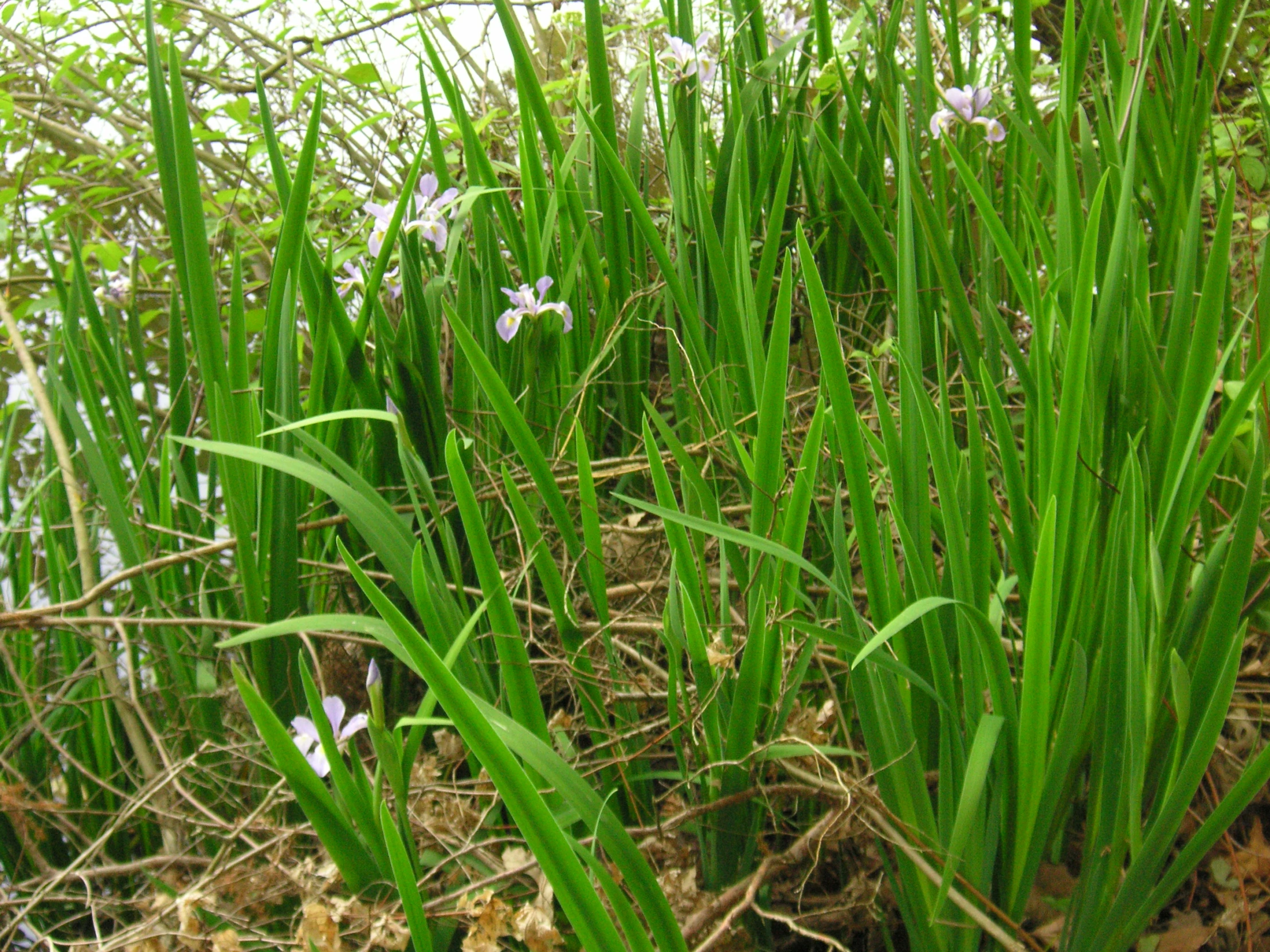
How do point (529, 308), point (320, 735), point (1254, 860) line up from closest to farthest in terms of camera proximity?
1. point (320, 735)
2. point (1254, 860)
3. point (529, 308)

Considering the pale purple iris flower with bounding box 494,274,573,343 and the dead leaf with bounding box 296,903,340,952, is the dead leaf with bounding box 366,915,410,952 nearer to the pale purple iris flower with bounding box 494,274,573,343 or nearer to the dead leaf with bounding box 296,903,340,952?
the dead leaf with bounding box 296,903,340,952

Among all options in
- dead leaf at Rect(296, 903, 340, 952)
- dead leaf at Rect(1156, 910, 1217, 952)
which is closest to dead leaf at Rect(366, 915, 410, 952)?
dead leaf at Rect(296, 903, 340, 952)

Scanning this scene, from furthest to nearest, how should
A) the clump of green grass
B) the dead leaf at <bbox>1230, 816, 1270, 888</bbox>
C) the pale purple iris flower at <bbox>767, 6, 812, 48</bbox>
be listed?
the pale purple iris flower at <bbox>767, 6, 812, 48</bbox>, the dead leaf at <bbox>1230, 816, 1270, 888</bbox>, the clump of green grass

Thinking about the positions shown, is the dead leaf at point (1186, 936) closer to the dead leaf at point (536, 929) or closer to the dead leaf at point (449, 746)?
the dead leaf at point (536, 929)

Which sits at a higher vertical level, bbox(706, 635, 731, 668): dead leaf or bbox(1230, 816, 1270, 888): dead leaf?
bbox(706, 635, 731, 668): dead leaf

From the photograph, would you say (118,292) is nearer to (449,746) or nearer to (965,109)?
(449,746)

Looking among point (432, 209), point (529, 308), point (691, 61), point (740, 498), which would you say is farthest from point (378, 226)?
point (740, 498)

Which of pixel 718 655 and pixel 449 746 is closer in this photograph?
pixel 718 655
